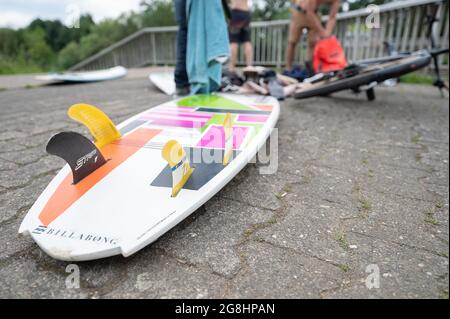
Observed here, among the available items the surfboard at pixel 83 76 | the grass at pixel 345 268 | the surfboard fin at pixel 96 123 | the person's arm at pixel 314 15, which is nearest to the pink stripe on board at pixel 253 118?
the surfboard fin at pixel 96 123

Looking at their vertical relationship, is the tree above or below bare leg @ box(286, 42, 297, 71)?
above

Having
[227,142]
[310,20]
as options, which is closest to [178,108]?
[227,142]

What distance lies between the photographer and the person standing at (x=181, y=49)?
10.3 ft

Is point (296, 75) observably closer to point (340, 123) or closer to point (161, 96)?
point (340, 123)

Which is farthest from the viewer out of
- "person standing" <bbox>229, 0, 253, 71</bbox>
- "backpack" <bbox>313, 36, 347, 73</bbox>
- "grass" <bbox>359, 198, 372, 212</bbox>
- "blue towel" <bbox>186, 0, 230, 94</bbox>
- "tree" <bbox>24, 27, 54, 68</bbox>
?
"tree" <bbox>24, 27, 54, 68</bbox>

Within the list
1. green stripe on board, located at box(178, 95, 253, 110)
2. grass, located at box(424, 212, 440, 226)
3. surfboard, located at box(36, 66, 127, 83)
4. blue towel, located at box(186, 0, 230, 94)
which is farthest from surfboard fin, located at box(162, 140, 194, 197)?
surfboard, located at box(36, 66, 127, 83)

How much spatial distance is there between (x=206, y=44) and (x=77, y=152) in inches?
78.2

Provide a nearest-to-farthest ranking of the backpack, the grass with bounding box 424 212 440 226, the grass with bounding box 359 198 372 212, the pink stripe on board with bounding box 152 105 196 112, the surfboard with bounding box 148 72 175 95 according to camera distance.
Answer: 1. the grass with bounding box 424 212 440 226
2. the grass with bounding box 359 198 372 212
3. the pink stripe on board with bounding box 152 105 196 112
4. the backpack
5. the surfboard with bounding box 148 72 175 95

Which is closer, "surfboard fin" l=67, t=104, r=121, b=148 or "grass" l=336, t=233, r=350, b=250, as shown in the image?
"grass" l=336, t=233, r=350, b=250

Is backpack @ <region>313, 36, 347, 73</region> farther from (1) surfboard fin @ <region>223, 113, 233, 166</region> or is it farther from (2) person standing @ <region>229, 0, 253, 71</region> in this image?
(1) surfboard fin @ <region>223, 113, 233, 166</region>

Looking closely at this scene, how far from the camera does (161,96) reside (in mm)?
3863

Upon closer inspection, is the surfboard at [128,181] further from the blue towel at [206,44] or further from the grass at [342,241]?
the blue towel at [206,44]

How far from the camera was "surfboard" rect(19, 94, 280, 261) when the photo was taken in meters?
1.01

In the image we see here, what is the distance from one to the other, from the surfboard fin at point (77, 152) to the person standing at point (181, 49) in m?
2.11
